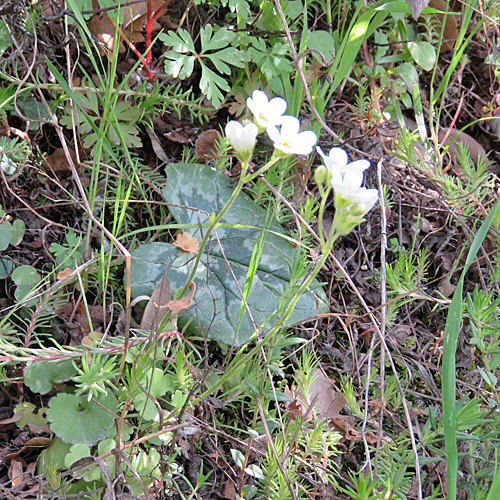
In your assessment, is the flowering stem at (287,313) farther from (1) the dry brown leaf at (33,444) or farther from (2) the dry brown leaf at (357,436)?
(2) the dry brown leaf at (357,436)

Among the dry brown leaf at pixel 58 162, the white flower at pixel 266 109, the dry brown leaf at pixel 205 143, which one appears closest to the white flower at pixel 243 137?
the white flower at pixel 266 109

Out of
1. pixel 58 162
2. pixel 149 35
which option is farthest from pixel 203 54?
pixel 58 162

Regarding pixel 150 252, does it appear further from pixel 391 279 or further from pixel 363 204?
pixel 363 204

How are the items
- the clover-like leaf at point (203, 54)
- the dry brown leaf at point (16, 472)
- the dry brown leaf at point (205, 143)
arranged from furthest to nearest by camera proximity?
the dry brown leaf at point (205, 143), the clover-like leaf at point (203, 54), the dry brown leaf at point (16, 472)

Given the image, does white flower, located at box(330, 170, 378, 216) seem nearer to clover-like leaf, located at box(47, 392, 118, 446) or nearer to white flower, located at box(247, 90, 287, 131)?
white flower, located at box(247, 90, 287, 131)

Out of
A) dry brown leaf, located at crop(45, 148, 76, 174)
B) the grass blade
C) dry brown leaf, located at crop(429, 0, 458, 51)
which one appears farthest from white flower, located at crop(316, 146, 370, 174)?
dry brown leaf, located at crop(429, 0, 458, 51)

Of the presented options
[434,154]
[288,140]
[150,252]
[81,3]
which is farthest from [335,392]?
[81,3]

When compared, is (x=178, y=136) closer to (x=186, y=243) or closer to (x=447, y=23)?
(x=186, y=243)
